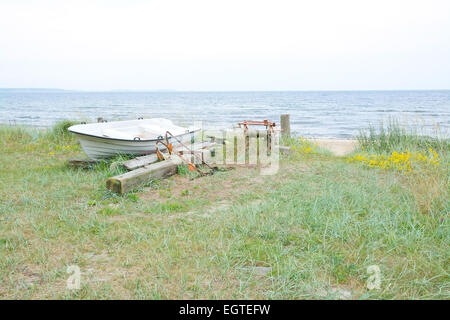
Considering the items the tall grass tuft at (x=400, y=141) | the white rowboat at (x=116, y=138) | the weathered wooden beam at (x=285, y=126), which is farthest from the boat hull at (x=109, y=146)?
the tall grass tuft at (x=400, y=141)

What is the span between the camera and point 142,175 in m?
5.70

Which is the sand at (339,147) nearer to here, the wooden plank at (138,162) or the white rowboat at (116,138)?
the white rowboat at (116,138)

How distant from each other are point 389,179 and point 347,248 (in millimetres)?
3066

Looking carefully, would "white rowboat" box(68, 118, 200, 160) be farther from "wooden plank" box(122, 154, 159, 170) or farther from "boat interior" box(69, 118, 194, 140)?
"wooden plank" box(122, 154, 159, 170)

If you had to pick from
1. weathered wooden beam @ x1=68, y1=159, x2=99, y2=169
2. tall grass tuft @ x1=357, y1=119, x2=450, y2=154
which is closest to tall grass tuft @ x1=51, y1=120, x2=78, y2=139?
weathered wooden beam @ x1=68, y1=159, x2=99, y2=169

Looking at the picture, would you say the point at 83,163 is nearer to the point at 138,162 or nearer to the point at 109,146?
the point at 109,146

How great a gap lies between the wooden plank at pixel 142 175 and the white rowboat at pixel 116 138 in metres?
0.82

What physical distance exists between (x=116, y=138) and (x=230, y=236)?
3855mm

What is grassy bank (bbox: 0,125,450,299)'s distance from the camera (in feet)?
9.18

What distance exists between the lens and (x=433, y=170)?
556cm

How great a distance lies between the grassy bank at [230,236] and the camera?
110 inches
